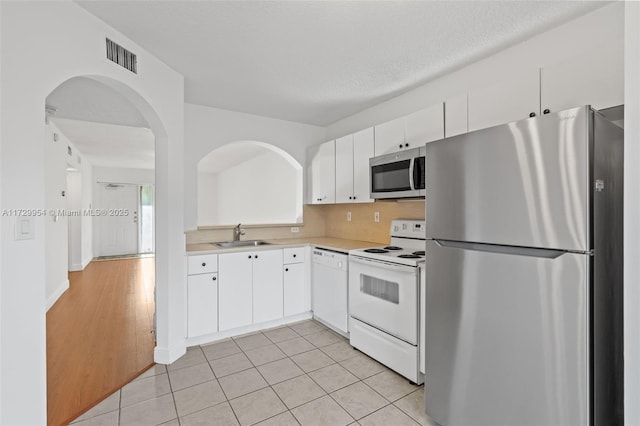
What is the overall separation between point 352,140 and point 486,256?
2116mm

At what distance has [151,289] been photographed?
492cm

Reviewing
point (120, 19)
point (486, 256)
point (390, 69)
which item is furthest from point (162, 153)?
point (486, 256)

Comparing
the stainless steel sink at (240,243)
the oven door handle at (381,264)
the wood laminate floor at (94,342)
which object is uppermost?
the stainless steel sink at (240,243)

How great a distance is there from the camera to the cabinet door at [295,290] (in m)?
3.39

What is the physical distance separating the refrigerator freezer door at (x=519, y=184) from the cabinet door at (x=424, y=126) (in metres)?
0.73

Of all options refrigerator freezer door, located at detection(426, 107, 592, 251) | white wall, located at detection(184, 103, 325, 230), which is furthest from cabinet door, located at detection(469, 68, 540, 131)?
white wall, located at detection(184, 103, 325, 230)

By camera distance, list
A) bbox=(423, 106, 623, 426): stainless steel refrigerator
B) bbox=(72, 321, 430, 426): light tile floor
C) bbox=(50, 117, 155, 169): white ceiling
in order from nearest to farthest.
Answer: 1. bbox=(423, 106, 623, 426): stainless steel refrigerator
2. bbox=(72, 321, 430, 426): light tile floor
3. bbox=(50, 117, 155, 169): white ceiling

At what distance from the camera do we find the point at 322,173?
3.83 m

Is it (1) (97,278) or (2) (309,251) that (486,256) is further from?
(1) (97,278)

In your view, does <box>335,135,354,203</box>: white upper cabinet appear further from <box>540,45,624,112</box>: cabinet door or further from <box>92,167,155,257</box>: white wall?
<box>92,167,155,257</box>: white wall

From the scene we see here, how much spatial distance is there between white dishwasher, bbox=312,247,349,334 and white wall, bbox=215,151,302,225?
100 cm

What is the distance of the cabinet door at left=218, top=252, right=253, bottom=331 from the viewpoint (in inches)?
118

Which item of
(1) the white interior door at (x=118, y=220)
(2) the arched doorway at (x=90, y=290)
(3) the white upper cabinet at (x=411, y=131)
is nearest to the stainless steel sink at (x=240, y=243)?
(2) the arched doorway at (x=90, y=290)

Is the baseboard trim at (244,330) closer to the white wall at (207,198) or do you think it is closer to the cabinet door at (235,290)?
the cabinet door at (235,290)
